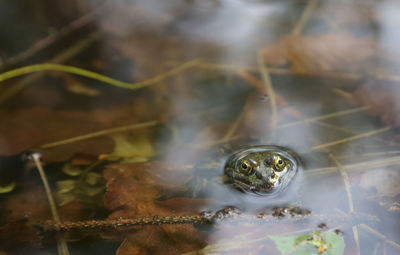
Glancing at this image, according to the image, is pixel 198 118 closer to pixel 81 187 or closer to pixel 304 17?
pixel 81 187

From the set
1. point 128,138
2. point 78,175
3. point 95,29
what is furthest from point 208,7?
point 78,175

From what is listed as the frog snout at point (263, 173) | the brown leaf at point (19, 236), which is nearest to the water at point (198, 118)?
the brown leaf at point (19, 236)

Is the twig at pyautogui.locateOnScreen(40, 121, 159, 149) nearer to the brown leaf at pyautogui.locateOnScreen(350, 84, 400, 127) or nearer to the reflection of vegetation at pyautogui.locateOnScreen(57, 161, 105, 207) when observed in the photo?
the reflection of vegetation at pyautogui.locateOnScreen(57, 161, 105, 207)

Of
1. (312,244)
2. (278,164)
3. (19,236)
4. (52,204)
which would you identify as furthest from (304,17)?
(19,236)

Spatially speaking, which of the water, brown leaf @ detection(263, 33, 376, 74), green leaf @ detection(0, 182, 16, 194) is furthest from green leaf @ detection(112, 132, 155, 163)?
brown leaf @ detection(263, 33, 376, 74)

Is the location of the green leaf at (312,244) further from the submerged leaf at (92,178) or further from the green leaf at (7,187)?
the green leaf at (7,187)
